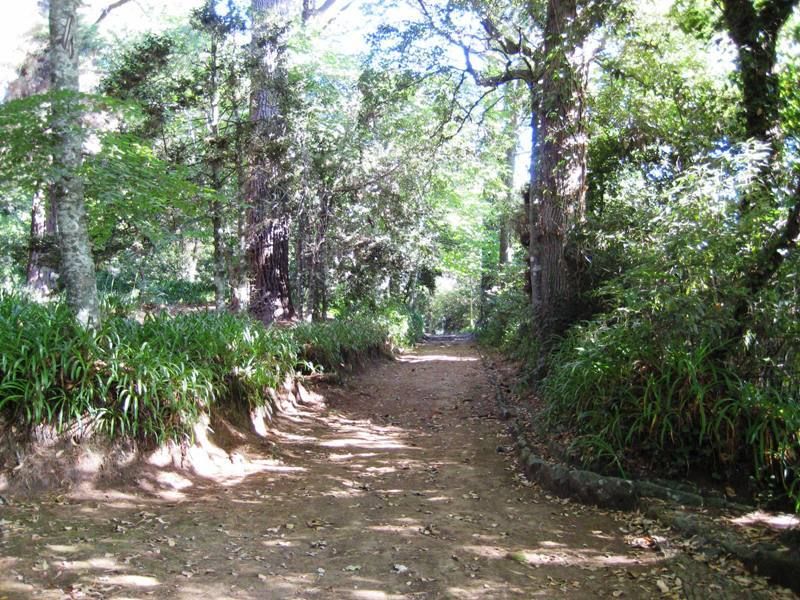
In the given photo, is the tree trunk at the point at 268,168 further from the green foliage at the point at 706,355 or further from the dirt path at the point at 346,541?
the green foliage at the point at 706,355

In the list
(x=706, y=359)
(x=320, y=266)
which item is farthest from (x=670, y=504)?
(x=320, y=266)

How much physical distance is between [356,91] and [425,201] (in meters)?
4.97

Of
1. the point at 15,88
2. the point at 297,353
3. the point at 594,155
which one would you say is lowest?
the point at 297,353

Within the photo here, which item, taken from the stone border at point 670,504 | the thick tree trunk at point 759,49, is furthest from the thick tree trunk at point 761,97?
the stone border at point 670,504

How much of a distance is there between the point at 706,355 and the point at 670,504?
1233 mm

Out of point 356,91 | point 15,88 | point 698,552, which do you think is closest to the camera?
point 698,552

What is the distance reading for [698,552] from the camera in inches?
143

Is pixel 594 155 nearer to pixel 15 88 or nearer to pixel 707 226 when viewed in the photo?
pixel 707 226

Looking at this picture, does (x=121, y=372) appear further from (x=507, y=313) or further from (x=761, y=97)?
(x=507, y=313)

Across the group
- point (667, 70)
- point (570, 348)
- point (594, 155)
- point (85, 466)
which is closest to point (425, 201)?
point (594, 155)

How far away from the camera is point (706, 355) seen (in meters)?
4.65

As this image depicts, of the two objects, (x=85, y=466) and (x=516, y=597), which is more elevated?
(x=85, y=466)

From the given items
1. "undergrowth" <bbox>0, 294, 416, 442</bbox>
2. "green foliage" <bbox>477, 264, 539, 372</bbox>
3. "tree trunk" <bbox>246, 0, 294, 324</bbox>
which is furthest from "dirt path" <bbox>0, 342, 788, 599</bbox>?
"green foliage" <bbox>477, 264, 539, 372</bbox>

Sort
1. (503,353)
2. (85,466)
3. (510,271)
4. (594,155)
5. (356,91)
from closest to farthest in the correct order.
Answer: (85,466), (594,155), (356,91), (503,353), (510,271)
